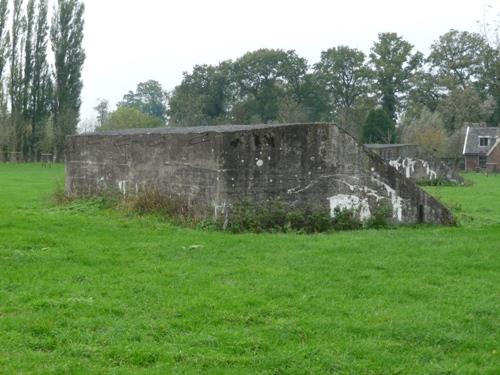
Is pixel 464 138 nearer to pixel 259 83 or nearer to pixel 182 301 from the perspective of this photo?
pixel 259 83

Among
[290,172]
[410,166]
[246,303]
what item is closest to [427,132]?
[410,166]

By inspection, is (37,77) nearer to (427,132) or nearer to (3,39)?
(3,39)

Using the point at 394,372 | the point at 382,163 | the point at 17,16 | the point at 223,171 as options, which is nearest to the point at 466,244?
the point at 382,163

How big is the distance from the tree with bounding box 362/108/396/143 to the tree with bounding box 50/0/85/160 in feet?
92.3

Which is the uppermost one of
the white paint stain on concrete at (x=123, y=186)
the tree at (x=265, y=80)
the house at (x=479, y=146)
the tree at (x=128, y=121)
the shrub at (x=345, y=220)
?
the tree at (x=265, y=80)

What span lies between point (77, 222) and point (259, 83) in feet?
227

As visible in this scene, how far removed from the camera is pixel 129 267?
9.06m

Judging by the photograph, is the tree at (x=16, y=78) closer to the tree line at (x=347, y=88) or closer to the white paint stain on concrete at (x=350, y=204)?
the tree line at (x=347, y=88)

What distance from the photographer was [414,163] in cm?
3594

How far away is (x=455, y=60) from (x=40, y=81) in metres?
45.2

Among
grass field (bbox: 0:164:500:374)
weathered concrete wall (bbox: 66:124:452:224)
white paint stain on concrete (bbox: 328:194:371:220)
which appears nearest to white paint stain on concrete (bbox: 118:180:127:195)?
weathered concrete wall (bbox: 66:124:452:224)

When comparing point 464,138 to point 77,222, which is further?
point 464,138

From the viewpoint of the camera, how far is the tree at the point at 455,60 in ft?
243

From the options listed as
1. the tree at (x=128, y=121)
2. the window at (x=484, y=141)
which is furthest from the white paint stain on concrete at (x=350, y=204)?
the window at (x=484, y=141)
